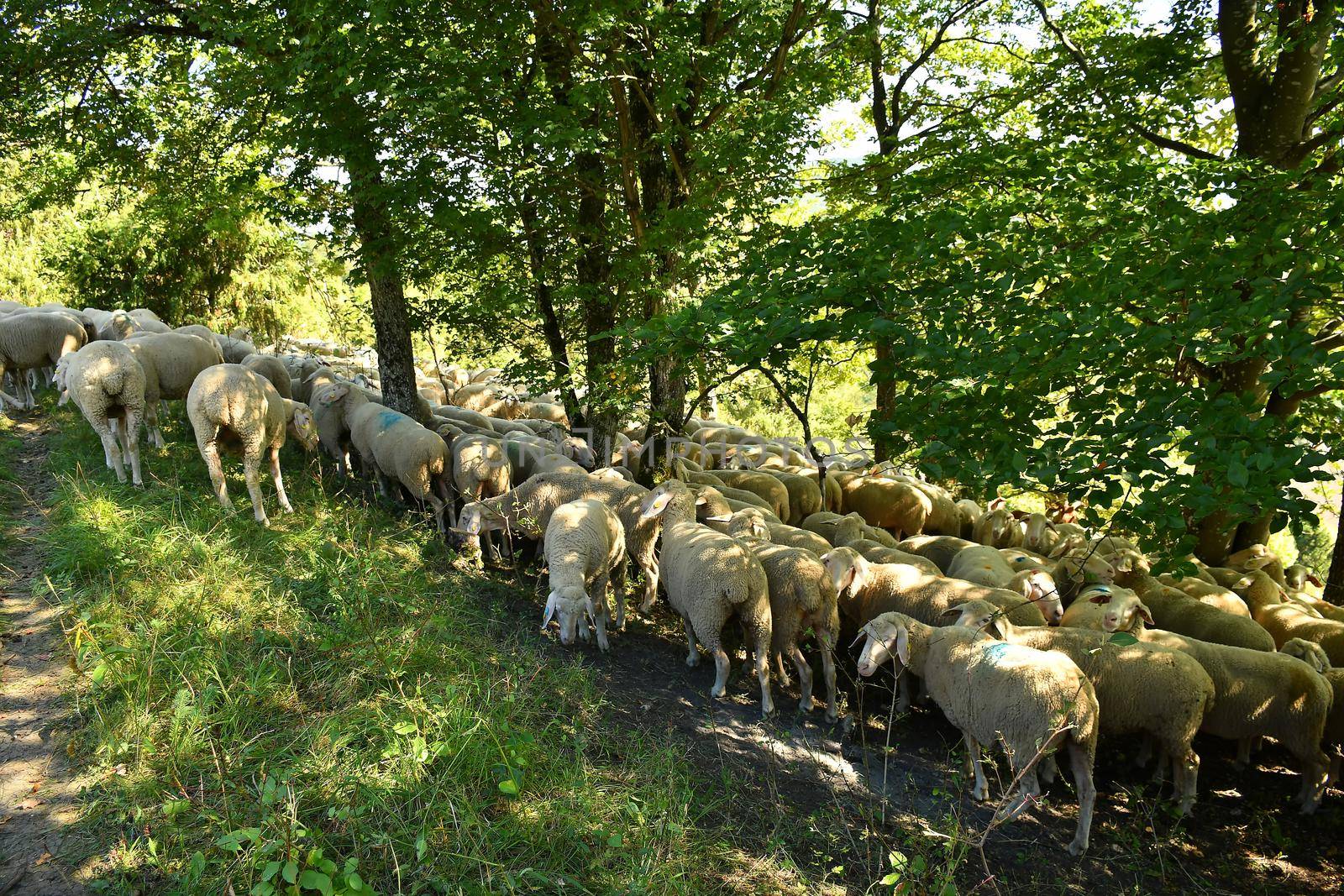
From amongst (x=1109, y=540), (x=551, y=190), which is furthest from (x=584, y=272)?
(x=1109, y=540)

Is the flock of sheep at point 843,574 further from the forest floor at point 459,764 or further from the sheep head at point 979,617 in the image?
the forest floor at point 459,764

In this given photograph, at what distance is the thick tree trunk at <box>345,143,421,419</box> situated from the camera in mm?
8258

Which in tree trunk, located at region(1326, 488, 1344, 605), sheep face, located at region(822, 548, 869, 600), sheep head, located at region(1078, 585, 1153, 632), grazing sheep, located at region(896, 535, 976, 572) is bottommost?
tree trunk, located at region(1326, 488, 1344, 605)

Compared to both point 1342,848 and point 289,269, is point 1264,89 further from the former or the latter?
point 289,269

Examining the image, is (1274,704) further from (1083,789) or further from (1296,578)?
(1296,578)

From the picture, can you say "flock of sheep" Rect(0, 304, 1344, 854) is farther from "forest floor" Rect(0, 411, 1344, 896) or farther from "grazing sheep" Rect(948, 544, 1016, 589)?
"forest floor" Rect(0, 411, 1344, 896)

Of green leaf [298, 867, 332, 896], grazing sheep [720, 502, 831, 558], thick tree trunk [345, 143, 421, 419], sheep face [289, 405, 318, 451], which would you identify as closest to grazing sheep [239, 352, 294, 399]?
thick tree trunk [345, 143, 421, 419]

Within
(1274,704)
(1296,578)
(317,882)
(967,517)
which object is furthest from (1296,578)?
(317,882)

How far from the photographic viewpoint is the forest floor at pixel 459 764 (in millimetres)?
3826

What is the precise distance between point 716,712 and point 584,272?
6.51 m

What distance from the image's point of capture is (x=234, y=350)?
43.5ft

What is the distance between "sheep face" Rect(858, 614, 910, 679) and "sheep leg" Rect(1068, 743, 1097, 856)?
1.24m

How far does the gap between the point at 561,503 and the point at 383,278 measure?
4186 mm

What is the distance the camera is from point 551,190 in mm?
9758
